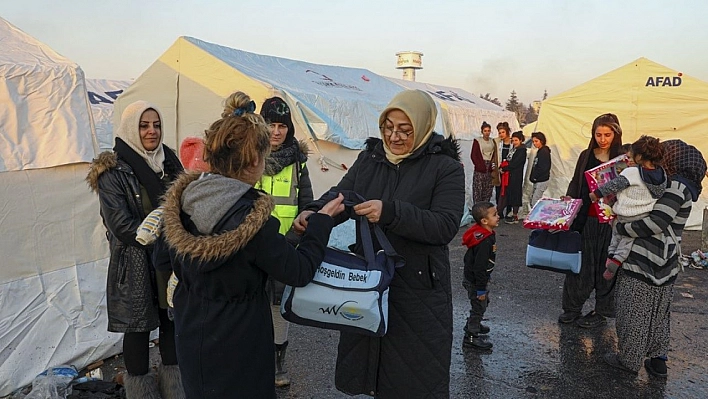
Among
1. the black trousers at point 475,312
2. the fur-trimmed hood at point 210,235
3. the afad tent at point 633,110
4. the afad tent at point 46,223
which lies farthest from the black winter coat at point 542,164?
the fur-trimmed hood at point 210,235

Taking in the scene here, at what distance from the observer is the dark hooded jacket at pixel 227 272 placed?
2014 millimetres

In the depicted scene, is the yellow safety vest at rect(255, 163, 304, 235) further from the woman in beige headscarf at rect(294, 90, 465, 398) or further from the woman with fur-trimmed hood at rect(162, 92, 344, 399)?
the woman with fur-trimmed hood at rect(162, 92, 344, 399)

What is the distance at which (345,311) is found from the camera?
84.7 inches

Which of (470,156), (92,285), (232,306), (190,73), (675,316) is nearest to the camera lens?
(232,306)

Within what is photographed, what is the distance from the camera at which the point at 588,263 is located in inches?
195

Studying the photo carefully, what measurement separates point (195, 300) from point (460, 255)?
6.47m

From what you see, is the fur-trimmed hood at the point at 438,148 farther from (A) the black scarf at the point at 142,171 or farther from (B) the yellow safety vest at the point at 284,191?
(A) the black scarf at the point at 142,171

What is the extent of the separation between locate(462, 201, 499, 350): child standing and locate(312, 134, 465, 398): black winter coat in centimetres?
200

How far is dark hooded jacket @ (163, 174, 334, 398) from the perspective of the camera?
2014 millimetres

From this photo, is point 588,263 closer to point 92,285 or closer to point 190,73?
point 92,285

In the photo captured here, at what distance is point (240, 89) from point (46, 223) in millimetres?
3706

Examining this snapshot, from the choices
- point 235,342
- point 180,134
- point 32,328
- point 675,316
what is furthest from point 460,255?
point 235,342

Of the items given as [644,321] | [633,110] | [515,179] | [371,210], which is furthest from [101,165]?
[633,110]

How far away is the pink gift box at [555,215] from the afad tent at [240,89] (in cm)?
366
